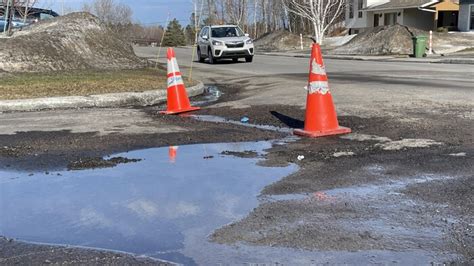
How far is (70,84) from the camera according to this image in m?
12.8

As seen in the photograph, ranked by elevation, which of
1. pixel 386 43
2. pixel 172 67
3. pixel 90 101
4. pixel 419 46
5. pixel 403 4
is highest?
pixel 403 4

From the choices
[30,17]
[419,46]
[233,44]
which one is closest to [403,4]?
[419,46]

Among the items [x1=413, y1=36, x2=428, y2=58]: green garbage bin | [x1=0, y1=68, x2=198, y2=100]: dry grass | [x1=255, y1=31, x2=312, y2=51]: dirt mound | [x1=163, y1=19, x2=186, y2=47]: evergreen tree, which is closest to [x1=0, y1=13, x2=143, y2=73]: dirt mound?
[x1=0, y1=68, x2=198, y2=100]: dry grass

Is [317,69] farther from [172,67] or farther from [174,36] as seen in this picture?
[174,36]

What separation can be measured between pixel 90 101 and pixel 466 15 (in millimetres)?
40024

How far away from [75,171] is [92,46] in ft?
40.8

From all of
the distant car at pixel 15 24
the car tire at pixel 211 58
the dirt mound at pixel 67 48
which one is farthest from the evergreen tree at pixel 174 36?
the dirt mound at pixel 67 48

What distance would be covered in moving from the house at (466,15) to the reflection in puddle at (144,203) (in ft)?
138

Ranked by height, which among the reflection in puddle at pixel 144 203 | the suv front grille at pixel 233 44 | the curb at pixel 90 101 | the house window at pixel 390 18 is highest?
the house window at pixel 390 18

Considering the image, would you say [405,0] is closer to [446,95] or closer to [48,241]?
[446,95]

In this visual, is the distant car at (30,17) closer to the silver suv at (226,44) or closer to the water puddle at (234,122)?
the silver suv at (226,44)

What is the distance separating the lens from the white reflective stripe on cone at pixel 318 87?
303 inches

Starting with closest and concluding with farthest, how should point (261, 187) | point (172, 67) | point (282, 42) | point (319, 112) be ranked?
point (261, 187) → point (319, 112) → point (172, 67) → point (282, 42)

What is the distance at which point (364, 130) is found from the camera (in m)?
7.88
